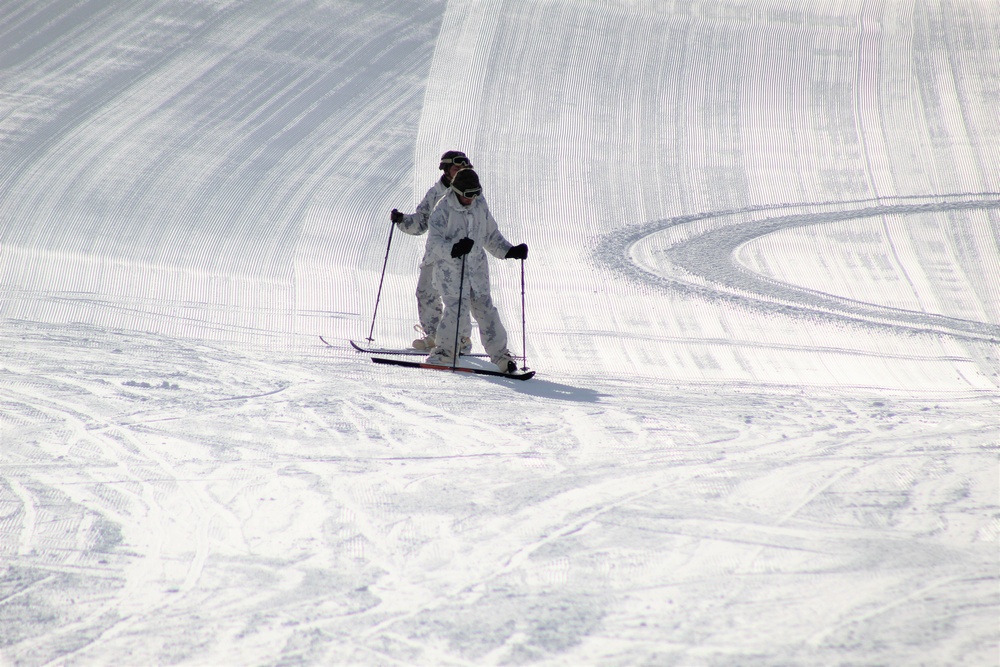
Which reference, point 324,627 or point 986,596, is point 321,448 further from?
point 986,596

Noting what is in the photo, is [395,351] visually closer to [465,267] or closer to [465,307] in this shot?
[465,307]

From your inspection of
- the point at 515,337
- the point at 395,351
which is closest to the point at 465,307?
the point at 395,351

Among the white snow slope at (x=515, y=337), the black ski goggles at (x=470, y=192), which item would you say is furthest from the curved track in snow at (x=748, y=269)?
the black ski goggles at (x=470, y=192)

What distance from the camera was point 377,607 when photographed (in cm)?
301

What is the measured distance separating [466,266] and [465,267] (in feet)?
0.05

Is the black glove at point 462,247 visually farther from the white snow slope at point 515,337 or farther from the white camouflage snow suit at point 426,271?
the white snow slope at point 515,337

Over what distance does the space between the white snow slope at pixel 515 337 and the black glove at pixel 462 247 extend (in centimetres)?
71

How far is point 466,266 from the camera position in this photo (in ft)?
18.5

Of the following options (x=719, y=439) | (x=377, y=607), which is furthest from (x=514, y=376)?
(x=377, y=607)

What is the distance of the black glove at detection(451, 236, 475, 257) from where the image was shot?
17.2 feet

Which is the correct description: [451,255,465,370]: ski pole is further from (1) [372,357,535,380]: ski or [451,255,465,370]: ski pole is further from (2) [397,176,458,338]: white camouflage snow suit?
(2) [397,176,458,338]: white camouflage snow suit

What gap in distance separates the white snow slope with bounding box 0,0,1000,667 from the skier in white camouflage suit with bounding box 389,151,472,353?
20.6 inches

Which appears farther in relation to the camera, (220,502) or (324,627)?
(220,502)

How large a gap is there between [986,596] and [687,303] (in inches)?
169
